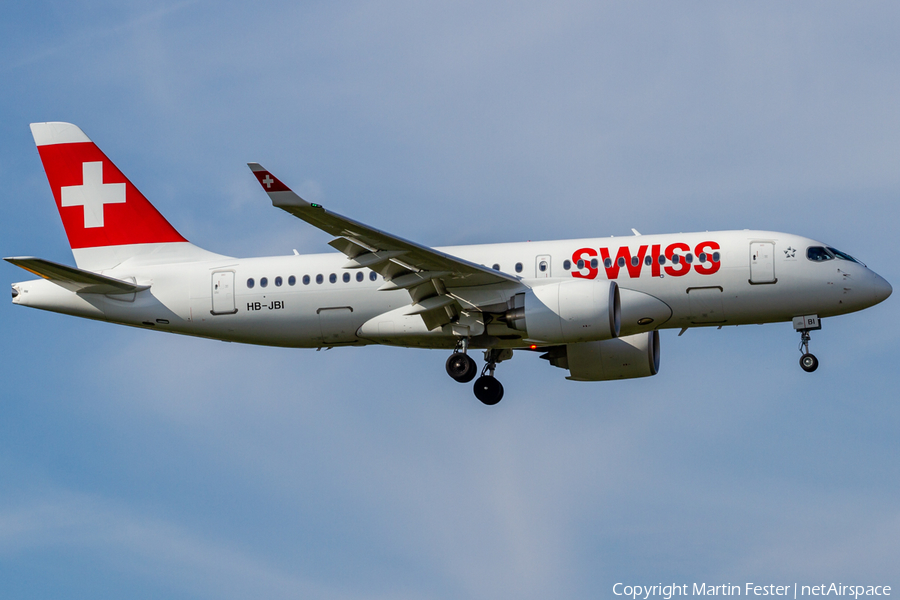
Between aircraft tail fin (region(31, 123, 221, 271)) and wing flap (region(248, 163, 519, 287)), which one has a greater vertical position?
aircraft tail fin (region(31, 123, 221, 271))

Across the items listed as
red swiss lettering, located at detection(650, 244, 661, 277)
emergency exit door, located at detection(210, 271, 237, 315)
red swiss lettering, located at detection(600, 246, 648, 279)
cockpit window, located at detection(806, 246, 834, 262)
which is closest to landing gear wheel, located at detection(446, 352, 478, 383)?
red swiss lettering, located at detection(600, 246, 648, 279)

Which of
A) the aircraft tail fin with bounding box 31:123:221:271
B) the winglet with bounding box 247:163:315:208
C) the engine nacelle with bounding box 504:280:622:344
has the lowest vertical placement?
the engine nacelle with bounding box 504:280:622:344

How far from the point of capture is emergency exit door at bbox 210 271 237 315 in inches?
1256

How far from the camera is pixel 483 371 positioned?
1276 inches

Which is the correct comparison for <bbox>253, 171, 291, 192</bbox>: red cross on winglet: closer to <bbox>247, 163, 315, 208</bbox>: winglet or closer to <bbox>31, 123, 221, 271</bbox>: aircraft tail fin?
<bbox>247, 163, 315, 208</bbox>: winglet

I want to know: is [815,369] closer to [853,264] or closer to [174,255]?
[853,264]

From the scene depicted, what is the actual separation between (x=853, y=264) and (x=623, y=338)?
22.7ft

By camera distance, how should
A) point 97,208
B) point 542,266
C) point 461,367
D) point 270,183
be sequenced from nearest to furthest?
1. point 270,183
2. point 542,266
3. point 461,367
4. point 97,208

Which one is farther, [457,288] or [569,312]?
[457,288]

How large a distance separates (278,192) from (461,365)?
8305mm

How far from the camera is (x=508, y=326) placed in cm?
2925

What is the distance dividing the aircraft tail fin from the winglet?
32.5 ft

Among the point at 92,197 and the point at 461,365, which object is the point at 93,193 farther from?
the point at 461,365

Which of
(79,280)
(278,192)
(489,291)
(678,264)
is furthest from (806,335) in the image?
(79,280)
